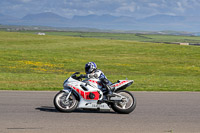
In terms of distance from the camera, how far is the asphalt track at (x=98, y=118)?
8.35 meters

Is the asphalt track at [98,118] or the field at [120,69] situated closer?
the asphalt track at [98,118]

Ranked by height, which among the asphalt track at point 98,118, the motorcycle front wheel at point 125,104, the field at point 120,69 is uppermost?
the motorcycle front wheel at point 125,104

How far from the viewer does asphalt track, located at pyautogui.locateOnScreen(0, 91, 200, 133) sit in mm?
8352

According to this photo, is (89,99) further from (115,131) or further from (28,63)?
(28,63)

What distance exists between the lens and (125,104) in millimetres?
10523

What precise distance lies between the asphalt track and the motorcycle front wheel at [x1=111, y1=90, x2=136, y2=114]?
17 cm

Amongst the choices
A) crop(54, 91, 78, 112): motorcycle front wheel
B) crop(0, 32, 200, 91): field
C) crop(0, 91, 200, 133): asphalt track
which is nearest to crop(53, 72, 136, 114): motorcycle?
crop(54, 91, 78, 112): motorcycle front wheel

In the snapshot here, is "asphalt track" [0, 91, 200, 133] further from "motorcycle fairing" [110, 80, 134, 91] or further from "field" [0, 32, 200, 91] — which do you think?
"field" [0, 32, 200, 91]

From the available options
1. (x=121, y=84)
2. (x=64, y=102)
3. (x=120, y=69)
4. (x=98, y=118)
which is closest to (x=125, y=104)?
(x=121, y=84)

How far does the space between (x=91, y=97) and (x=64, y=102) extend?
78 centimetres

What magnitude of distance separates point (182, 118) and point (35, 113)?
4.00 metres

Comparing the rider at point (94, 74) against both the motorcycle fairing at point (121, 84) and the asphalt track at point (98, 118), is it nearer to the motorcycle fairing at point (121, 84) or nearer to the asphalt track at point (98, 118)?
the motorcycle fairing at point (121, 84)

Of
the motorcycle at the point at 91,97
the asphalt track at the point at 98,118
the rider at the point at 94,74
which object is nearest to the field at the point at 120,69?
the asphalt track at the point at 98,118

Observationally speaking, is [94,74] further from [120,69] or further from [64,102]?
[120,69]
